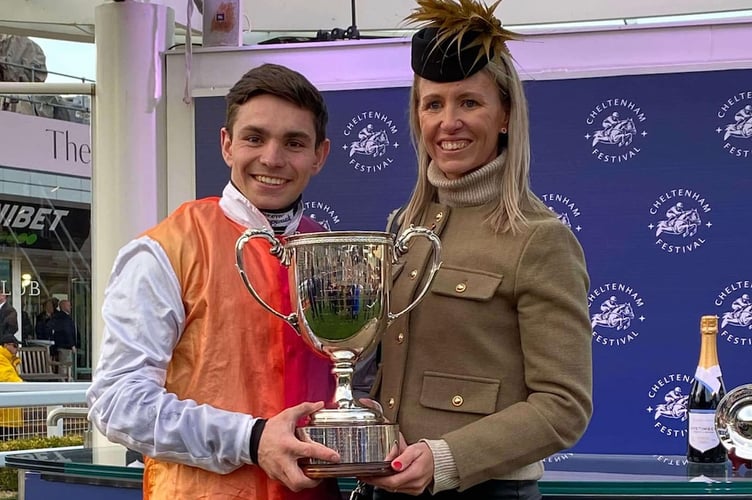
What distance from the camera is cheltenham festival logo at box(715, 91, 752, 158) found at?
146 inches

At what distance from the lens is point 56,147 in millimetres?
5449

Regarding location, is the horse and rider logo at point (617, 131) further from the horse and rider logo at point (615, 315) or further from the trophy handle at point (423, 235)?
the trophy handle at point (423, 235)

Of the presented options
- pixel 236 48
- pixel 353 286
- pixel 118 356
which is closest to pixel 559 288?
pixel 353 286

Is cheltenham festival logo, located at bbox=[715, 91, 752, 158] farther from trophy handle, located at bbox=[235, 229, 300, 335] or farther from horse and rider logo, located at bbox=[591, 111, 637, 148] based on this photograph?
trophy handle, located at bbox=[235, 229, 300, 335]

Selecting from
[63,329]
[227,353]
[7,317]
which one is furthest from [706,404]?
[7,317]

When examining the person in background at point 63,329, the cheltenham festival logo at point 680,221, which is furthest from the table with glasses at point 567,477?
the person in background at point 63,329

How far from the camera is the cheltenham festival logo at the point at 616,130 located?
3803mm

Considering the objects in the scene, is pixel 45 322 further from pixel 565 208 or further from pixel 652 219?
pixel 652 219

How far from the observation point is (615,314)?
3.80 m

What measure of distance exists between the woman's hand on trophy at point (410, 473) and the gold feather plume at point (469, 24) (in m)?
0.62

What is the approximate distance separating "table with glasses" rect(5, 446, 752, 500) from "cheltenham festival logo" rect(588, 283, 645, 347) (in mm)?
999

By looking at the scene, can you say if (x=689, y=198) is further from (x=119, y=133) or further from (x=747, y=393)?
(x=119, y=133)

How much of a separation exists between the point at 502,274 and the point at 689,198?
224 centimetres

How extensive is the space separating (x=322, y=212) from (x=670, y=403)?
139 cm
